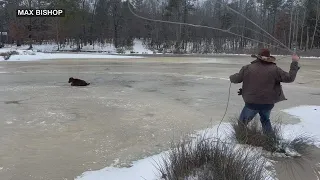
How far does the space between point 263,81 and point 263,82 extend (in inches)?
0.8

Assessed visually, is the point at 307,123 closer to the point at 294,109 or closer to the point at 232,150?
the point at 294,109

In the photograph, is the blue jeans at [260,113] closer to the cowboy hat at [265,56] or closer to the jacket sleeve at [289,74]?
the jacket sleeve at [289,74]

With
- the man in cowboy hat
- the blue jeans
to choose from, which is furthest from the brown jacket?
the blue jeans

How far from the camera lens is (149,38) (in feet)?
237

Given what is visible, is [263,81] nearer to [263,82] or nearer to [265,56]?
[263,82]

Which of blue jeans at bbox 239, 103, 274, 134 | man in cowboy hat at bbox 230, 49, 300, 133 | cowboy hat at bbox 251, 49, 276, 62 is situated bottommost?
blue jeans at bbox 239, 103, 274, 134

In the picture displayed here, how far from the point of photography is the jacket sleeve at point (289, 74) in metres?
5.62

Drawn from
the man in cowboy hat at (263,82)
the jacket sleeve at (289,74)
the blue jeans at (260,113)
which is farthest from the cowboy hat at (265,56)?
the blue jeans at (260,113)

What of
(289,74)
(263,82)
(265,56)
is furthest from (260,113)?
(265,56)

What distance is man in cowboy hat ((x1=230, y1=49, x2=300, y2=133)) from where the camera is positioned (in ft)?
19.0

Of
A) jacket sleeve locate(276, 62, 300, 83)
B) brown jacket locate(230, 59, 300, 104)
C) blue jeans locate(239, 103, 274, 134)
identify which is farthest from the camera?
blue jeans locate(239, 103, 274, 134)

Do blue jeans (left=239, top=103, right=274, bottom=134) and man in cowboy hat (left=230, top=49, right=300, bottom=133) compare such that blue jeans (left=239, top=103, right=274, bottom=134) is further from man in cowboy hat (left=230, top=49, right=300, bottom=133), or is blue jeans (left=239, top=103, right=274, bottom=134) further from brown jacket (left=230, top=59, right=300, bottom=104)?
brown jacket (left=230, top=59, right=300, bottom=104)

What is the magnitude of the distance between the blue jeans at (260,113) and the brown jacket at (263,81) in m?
0.10

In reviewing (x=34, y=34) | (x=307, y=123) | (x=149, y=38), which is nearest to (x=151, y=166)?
(x=307, y=123)
